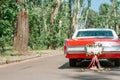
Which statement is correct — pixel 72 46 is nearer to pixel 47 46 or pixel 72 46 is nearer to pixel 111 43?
pixel 111 43

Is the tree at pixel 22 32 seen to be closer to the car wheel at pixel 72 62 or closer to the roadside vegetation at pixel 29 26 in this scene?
the roadside vegetation at pixel 29 26

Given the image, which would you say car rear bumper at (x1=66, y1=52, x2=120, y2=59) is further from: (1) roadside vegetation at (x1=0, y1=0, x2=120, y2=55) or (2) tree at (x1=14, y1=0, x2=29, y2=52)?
(2) tree at (x1=14, y1=0, x2=29, y2=52)

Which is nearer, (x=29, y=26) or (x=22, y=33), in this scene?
(x=22, y=33)

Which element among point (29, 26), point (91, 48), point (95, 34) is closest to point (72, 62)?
point (95, 34)

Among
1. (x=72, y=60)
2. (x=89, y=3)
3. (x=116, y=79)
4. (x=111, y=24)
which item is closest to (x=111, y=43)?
(x=72, y=60)

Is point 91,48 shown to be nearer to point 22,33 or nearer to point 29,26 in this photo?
point 22,33

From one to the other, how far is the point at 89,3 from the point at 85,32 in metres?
82.0

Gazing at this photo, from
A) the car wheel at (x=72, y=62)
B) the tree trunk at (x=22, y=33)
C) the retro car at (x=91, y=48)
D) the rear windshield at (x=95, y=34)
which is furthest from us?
the tree trunk at (x=22, y=33)

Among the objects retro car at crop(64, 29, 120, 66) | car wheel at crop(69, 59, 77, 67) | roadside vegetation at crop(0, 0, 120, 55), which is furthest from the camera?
roadside vegetation at crop(0, 0, 120, 55)

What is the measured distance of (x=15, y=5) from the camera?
1161 inches

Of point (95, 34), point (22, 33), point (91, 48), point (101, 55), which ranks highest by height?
point (95, 34)

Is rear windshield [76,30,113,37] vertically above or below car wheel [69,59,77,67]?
above

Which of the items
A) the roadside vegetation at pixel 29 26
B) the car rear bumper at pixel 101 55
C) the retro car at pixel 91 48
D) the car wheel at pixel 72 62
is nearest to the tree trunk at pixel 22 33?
the roadside vegetation at pixel 29 26

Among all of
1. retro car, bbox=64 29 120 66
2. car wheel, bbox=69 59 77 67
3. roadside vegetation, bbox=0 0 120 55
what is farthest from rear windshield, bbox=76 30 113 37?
roadside vegetation, bbox=0 0 120 55
